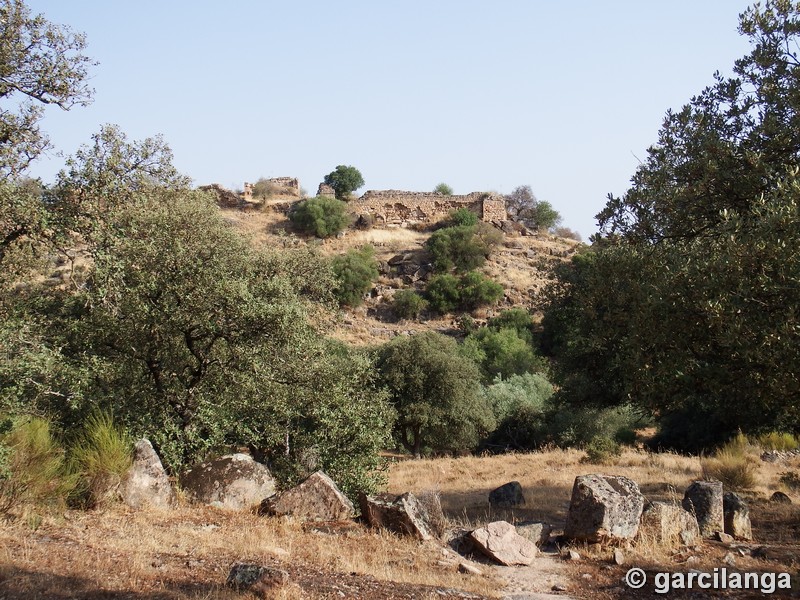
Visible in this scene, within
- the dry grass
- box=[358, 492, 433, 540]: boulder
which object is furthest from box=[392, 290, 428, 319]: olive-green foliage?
the dry grass

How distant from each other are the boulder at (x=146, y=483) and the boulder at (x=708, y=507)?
7528 mm

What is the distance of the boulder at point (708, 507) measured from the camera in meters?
10.3

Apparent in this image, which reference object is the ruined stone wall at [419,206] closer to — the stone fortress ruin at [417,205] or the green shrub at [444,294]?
the stone fortress ruin at [417,205]

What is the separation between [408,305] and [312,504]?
130 feet

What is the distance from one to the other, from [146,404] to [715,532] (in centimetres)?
877

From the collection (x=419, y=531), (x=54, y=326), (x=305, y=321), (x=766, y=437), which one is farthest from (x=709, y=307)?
(x=766, y=437)

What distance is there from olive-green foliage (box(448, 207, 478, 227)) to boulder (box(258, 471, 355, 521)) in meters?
51.8

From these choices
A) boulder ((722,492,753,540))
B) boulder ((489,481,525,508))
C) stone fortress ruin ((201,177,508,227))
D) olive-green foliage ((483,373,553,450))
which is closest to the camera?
boulder ((722,492,753,540))

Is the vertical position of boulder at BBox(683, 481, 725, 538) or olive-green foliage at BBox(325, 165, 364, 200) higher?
olive-green foliage at BBox(325, 165, 364, 200)

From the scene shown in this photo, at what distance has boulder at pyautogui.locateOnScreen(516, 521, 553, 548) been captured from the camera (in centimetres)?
980

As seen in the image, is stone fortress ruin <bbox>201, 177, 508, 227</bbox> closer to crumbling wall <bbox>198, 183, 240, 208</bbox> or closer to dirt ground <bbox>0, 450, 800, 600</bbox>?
crumbling wall <bbox>198, 183, 240, 208</bbox>

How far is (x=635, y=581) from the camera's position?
7.98 m

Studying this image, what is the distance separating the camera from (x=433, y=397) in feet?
96.3

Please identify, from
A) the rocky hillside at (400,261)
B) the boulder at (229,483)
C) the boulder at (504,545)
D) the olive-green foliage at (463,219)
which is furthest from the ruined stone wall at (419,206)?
the boulder at (504,545)
